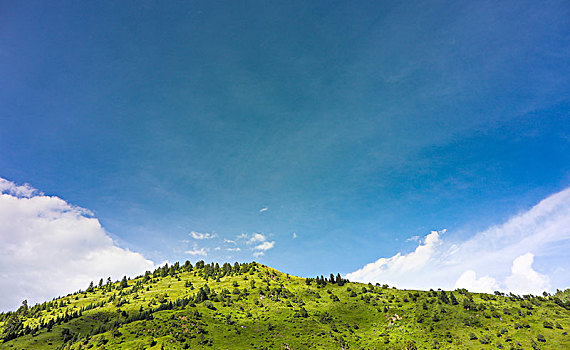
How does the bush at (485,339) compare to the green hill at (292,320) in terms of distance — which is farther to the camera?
the green hill at (292,320)

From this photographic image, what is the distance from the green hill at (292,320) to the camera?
103 m

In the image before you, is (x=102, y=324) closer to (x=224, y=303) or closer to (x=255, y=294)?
(x=224, y=303)

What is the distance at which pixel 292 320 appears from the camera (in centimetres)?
13200

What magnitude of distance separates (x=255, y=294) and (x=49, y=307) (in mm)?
122155

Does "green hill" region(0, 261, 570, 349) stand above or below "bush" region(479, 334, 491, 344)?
A: above

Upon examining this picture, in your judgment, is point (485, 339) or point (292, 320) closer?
point (485, 339)

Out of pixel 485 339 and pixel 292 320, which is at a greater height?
pixel 292 320

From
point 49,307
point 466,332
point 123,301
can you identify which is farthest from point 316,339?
point 49,307

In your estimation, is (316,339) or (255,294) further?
(255,294)

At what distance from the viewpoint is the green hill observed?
102875 millimetres

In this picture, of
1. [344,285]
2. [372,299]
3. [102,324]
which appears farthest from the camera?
[344,285]

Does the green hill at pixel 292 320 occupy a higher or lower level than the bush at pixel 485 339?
higher

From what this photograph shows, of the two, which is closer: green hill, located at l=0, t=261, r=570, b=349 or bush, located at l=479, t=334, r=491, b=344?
bush, located at l=479, t=334, r=491, b=344

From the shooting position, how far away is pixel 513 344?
9638cm
